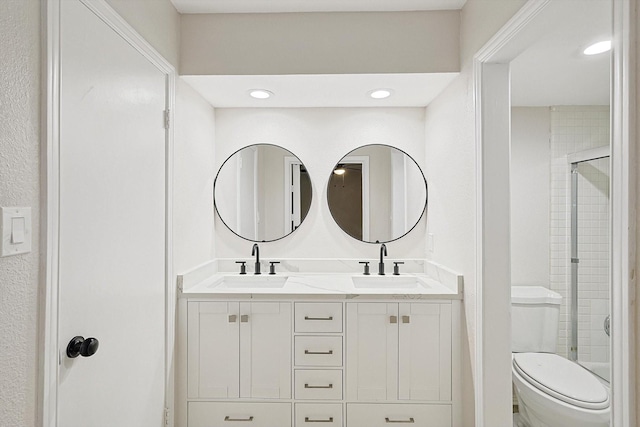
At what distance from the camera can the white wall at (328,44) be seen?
82.8 inches

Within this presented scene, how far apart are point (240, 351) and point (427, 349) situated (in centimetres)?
101

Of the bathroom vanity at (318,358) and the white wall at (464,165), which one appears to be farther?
the bathroom vanity at (318,358)

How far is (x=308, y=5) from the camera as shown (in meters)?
2.05

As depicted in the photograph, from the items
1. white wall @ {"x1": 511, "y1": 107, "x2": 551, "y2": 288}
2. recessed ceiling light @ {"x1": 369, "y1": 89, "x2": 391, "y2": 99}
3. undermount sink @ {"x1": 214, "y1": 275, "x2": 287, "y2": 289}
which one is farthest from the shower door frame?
undermount sink @ {"x1": 214, "y1": 275, "x2": 287, "y2": 289}

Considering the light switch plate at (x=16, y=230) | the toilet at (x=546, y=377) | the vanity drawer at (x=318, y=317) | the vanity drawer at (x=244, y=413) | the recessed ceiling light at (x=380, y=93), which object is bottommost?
the vanity drawer at (x=244, y=413)

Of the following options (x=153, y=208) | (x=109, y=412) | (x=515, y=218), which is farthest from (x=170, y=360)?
(x=515, y=218)

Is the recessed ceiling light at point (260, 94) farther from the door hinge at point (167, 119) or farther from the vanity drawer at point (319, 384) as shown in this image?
the vanity drawer at point (319, 384)

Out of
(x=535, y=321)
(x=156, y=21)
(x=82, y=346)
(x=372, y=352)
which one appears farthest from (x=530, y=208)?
(x=82, y=346)

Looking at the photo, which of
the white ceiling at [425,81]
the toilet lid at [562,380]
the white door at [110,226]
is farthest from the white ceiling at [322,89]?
the toilet lid at [562,380]

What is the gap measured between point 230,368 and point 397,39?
200 cm

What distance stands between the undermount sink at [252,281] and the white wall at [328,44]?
1.29 metres

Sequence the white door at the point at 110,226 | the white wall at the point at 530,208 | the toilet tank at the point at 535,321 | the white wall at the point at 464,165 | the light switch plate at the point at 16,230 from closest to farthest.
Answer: the light switch plate at the point at 16,230, the white door at the point at 110,226, the white wall at the point at 464,165, the toilet tank at the point at 535,321, the white wall at the point at 530,208

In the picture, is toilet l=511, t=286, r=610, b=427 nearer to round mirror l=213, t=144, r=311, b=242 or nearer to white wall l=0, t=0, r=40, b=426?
round mirror l=213, t=144, r=311, b=242

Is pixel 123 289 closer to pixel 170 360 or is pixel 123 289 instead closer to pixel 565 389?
pixel 170 360
